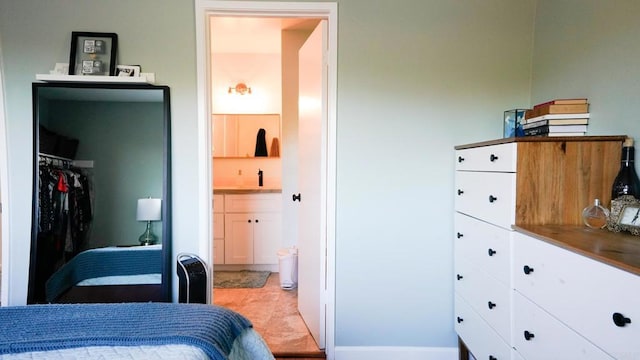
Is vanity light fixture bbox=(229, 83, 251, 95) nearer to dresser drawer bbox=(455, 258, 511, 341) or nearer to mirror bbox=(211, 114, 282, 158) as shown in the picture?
mirror bbox=(211, 114, 282, 158)

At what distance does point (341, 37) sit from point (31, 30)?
175cm

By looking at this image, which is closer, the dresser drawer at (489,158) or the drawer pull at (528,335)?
the drawer pull at (528,335)

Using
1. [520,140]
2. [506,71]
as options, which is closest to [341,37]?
[506,71]

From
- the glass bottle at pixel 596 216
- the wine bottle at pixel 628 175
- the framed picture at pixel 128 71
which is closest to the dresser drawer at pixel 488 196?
the glass bottle at pixel 596 216

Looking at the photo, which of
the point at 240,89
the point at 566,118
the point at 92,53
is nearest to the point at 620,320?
the point at 566,118

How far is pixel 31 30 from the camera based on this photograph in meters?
1.96

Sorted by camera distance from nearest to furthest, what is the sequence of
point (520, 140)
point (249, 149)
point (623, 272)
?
point (623, 272) → point (520, 140) → point (249, 149)

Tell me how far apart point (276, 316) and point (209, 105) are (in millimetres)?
1683

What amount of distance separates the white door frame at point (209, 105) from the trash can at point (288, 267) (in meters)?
1.16

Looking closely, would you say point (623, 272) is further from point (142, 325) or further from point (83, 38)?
point (83, 38)

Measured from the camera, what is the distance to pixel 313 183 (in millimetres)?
2303

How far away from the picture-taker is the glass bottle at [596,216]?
1.36 meters

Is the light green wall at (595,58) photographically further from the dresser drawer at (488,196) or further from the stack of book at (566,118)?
the dresser drawer at (488,196)

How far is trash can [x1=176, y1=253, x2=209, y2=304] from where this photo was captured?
195 centimetres
